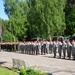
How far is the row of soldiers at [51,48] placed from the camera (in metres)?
30.1

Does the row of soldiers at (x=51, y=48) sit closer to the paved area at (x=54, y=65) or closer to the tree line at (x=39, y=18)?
the paved area at (x=54, y=65)

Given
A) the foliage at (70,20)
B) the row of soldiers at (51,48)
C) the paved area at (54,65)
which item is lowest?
the paved area at (54,65)

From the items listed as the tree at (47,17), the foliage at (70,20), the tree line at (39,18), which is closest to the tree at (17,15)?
the tree line at (39,18)

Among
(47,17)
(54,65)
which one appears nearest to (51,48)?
(54,65)

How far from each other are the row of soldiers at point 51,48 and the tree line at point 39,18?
18.9 meters

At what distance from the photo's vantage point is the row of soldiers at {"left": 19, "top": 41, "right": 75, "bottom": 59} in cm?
3006

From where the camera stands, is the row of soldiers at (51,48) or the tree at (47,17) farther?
the tree at (47,17)

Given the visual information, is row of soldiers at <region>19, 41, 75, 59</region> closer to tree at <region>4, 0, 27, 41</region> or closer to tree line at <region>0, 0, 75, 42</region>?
tree line at <region>0, 0, 75, 42</region>

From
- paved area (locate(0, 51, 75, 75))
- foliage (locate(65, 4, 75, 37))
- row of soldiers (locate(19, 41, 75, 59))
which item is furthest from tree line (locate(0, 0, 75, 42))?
paved area (locate(0, 51, 75, 75))

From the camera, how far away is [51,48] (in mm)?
40156

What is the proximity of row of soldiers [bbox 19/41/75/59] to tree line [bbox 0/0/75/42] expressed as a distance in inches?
745

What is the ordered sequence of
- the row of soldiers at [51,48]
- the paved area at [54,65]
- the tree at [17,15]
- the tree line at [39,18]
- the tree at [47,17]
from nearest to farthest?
the paved area at [54,65], the row of soldiers at [51,48], the tree at [47,17], the tree line at [39,18], the tree at [17,15]

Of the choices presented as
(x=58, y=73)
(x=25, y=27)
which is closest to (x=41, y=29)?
(x=25, y=27)

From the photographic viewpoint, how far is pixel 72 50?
29.5m
